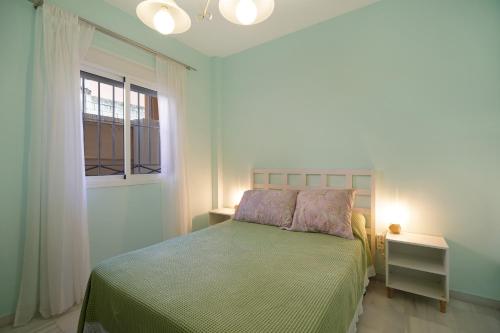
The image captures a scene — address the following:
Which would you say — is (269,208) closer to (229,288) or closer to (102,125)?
(229,288)

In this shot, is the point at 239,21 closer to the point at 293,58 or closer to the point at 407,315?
the point at 293,58

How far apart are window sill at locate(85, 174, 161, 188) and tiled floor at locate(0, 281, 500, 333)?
1.06 metres

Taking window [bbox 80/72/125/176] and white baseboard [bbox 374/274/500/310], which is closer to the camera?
white baseboard [bbox 374/274/500/310]

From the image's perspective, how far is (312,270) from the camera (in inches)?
53.1

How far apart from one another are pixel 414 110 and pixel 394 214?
98 centimetres

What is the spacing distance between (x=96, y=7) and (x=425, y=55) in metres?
3.02

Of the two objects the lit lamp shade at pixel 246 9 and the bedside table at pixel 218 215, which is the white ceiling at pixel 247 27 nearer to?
the lit lamp shade at pixel 246 9

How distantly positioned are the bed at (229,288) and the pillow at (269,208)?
1.41 feet

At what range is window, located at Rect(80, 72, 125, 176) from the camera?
7.36 feet

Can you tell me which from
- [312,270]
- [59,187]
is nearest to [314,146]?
[312,270]

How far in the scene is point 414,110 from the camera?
2.05 metres

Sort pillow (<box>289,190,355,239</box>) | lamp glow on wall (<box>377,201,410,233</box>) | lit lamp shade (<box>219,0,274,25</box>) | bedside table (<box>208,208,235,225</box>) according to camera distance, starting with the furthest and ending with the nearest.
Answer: bedside table (<box>208,208,235,225</box>), lamp glow on wall (<box>377,201,410,233</box>), pillow (<box>289,190,355,239</box>), lit lamp shade (<box>219,0,274,25</box>)

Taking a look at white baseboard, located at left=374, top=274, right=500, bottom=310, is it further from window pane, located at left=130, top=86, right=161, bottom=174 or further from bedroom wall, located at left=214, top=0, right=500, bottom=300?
window pane, located at left=130, top=86, right=161, bottom=174

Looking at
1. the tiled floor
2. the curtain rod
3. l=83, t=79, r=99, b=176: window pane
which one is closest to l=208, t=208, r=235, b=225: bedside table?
l=83, t=79, r=99, b=176: window pane
